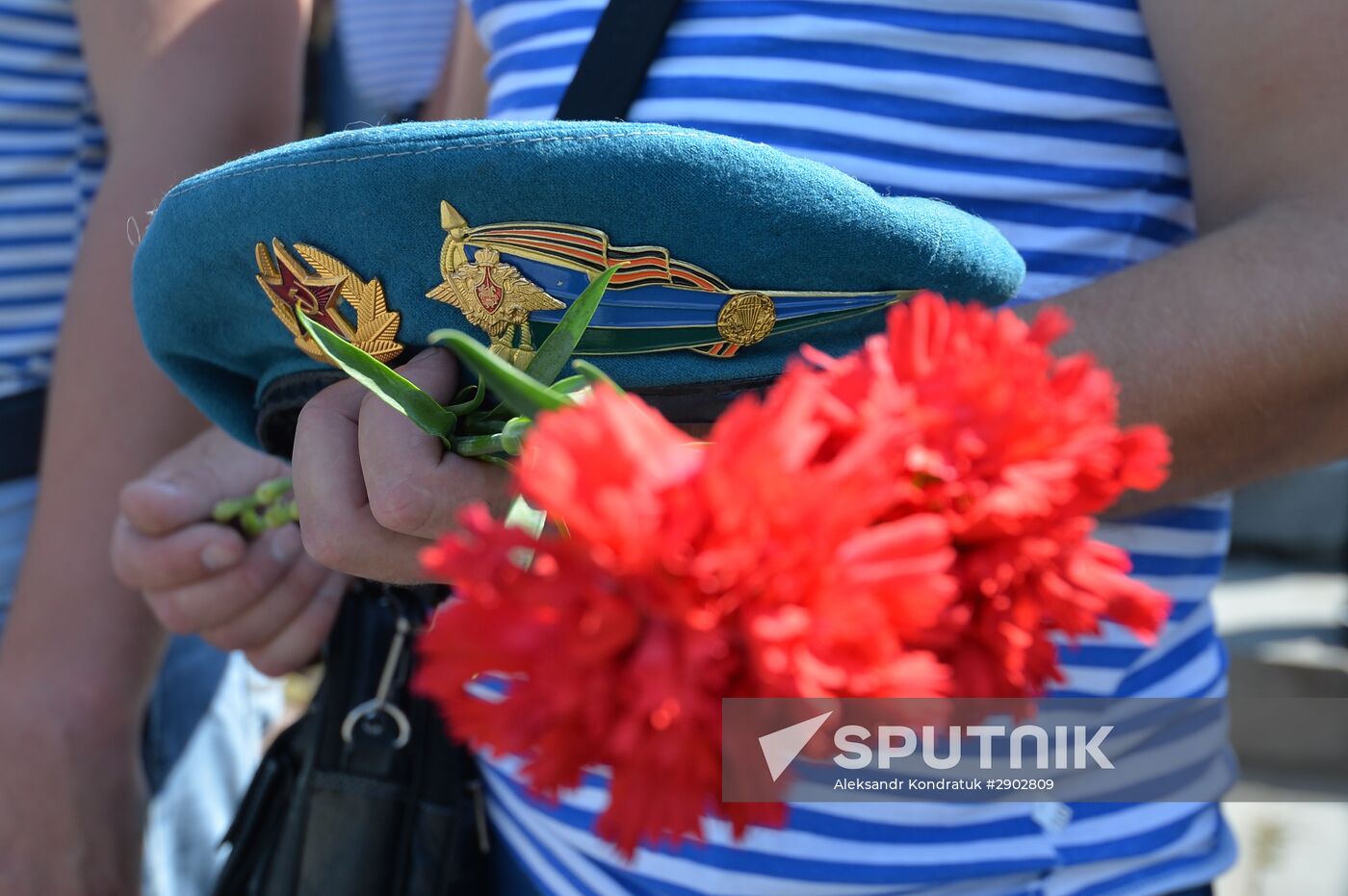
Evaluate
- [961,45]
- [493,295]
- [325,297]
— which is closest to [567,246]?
[493,295]

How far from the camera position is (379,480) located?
0.55 meters

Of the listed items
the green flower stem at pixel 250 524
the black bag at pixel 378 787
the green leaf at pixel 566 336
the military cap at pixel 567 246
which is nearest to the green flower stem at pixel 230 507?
the green flower stem at pixel 250 524

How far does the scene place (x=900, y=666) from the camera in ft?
1.02

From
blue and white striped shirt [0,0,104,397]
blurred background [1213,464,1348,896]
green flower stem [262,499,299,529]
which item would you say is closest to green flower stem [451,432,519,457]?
green flower stem [262,499,299,529]

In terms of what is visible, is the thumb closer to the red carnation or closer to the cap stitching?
the cap stitching

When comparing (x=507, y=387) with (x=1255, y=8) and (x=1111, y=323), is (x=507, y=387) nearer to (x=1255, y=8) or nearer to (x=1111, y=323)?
(x=1111, y=323)

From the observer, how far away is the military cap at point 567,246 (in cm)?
56

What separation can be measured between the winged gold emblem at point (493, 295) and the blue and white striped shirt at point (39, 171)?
30.8 inches

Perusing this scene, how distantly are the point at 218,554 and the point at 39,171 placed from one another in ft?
1.75

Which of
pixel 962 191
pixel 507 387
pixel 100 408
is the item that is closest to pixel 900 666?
pixel 507 387

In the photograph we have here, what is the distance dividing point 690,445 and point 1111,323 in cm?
41

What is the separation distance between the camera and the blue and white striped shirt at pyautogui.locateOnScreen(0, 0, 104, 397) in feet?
3.61

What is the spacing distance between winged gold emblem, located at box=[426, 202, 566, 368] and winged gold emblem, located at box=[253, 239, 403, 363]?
1.7 inches

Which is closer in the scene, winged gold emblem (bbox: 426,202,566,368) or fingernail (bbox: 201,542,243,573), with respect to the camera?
winged gold emblem (bbox: 426,202,566,368)
